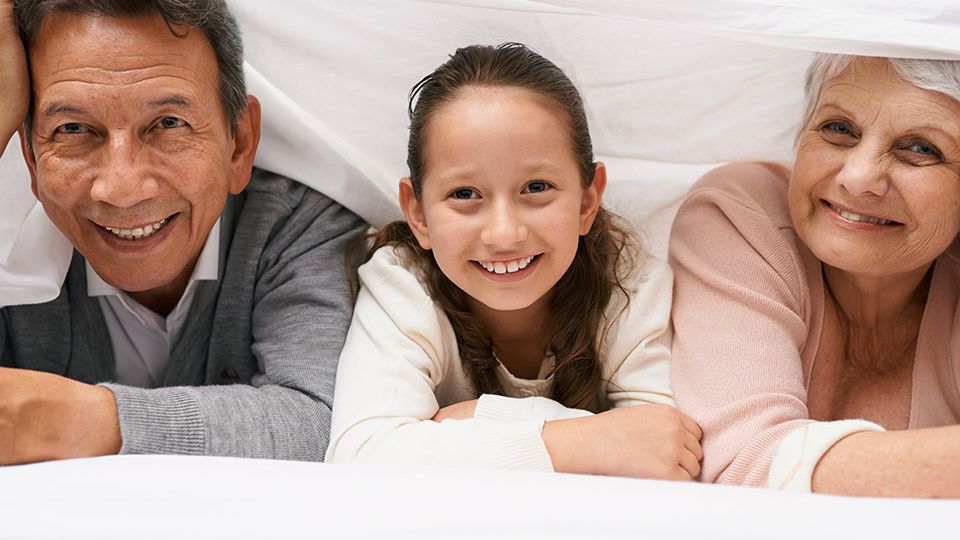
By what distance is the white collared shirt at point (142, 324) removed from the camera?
1.86 meters

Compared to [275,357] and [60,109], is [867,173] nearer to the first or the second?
[275,357]

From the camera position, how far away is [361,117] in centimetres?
199

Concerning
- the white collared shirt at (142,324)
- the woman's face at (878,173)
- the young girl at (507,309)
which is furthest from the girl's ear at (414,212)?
the woman's face at (878,173)

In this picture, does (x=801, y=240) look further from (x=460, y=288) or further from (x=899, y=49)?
(x=460, y=288)

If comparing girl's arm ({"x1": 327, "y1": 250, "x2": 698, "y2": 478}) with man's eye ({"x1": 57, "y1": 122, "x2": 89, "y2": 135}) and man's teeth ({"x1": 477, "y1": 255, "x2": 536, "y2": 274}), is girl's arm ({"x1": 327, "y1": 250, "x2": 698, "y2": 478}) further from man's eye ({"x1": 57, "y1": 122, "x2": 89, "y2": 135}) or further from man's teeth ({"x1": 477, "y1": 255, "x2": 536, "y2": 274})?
man's eye ({"x1": 57, "y1": 122, "x2": 89, "y2": 135})

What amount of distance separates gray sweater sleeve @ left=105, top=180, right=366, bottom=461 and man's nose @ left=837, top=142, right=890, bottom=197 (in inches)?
31.4

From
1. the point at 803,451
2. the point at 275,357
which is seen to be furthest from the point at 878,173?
the point at 275,357

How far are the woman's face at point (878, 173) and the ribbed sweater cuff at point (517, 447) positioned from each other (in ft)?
1.69

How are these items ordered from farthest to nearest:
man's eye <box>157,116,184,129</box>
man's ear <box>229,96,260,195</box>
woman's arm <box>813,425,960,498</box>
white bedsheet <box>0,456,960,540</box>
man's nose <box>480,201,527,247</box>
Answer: man's ear <box>229,96,260,195</box> < man's eye <box>157,116,184,129</box> < man's nose <box>480,201,527,247</box> < woman's arm <box>813,425,960,498</box> < white bedsheet <box>0,456,960,540</box>

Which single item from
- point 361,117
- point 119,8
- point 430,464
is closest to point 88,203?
point 119,8

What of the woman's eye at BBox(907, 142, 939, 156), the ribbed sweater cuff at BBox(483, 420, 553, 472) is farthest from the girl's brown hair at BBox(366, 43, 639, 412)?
the woman's eye at BBox(907, 142, 939, 156)

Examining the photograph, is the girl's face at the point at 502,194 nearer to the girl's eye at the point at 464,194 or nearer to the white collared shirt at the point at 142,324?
the girl's eye at the point at 464,194

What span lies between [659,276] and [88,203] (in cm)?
88

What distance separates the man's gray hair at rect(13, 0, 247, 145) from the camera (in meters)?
1.65
